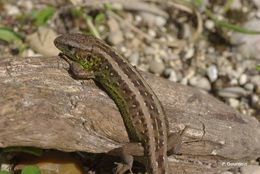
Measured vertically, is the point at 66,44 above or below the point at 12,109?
above

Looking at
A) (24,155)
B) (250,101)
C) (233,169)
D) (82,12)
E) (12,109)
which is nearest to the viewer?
(12,109)

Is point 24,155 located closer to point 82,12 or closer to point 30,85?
point 30,85

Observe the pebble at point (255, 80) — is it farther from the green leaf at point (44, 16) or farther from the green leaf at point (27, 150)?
the green leaf at point (27, 150)

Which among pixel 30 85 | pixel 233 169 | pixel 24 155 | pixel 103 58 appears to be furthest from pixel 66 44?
pixel 233 169

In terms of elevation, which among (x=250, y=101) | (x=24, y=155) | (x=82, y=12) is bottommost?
(x=24, y=155)

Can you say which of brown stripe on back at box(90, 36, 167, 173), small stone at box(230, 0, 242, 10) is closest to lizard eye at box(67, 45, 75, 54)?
brown stripe on back at box(90, 36, 167, 173)

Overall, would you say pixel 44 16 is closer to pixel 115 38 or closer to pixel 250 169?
pixel 115 38

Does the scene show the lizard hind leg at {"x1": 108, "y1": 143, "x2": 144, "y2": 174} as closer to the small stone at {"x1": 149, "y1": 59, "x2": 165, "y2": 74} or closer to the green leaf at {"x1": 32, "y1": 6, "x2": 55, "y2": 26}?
the small stone at {"x1": 149, "y1": 59, "x2": 165, "y2": 74}

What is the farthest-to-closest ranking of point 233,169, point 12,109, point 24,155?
1. point 233,169
2. point 24,155
3. point 12,109
